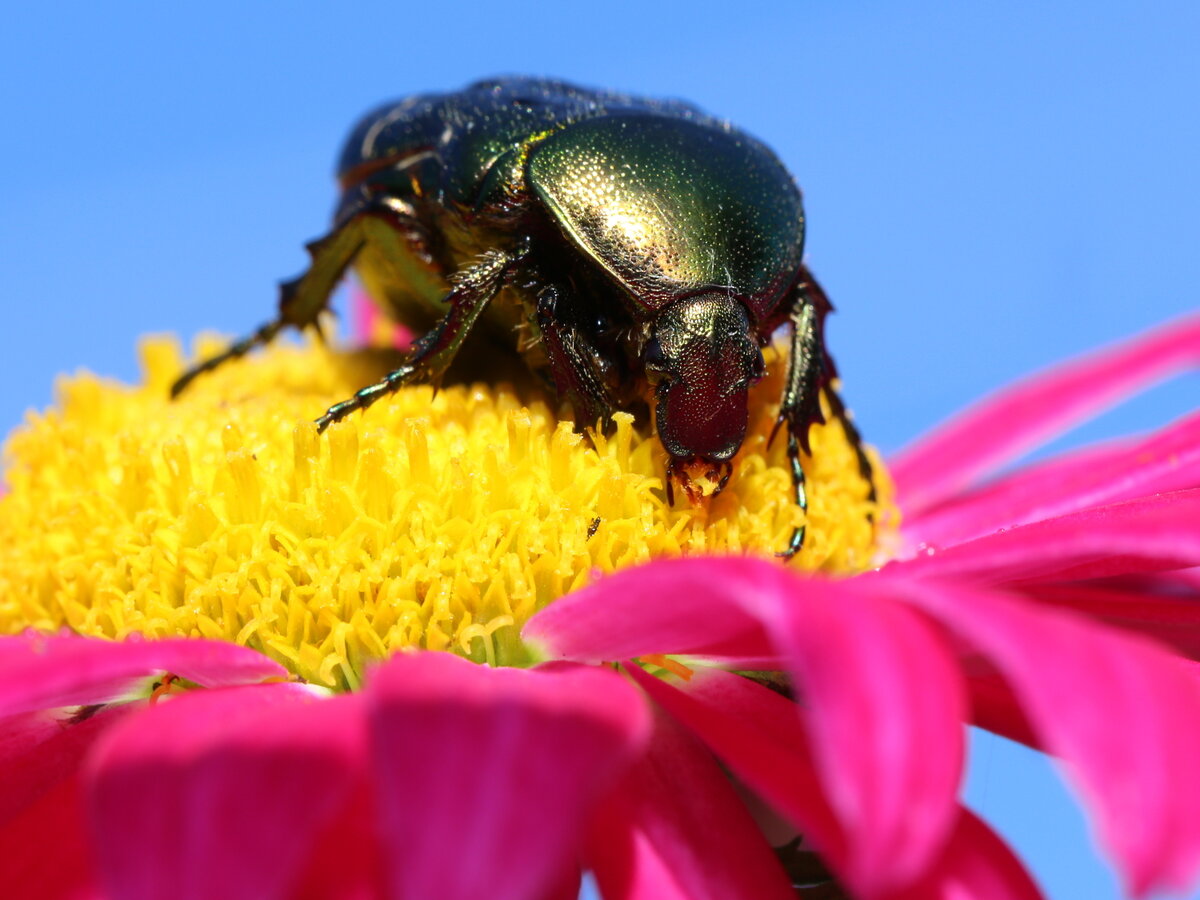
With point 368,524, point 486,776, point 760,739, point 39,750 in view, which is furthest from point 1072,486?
point 39,750

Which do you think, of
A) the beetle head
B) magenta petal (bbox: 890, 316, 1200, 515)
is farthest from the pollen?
magenta petal (bbox: 890, 316, 1200, 515)

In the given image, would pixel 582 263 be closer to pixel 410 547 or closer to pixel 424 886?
pixel 410 547

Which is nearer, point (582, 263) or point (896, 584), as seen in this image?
point (896, 584)

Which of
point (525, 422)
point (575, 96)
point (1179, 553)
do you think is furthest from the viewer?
point (575, 96)

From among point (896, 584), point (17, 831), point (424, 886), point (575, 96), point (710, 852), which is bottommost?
point (710, 852)

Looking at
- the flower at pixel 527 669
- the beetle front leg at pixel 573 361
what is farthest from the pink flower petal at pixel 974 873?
the beetle front leg at pixel 573 361

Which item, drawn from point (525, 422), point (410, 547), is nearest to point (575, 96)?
point (525, 422)

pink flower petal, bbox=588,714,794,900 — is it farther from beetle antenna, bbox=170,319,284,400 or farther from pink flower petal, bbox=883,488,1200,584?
beetle antenna, bbox=170,319,284,400
